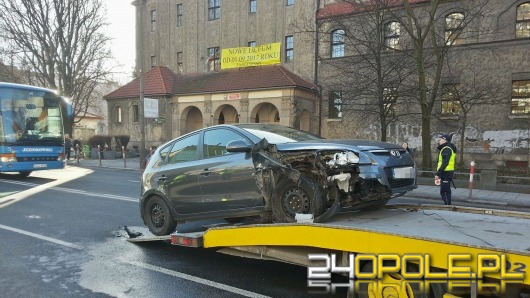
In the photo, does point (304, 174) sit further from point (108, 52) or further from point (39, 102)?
point (108, 52)

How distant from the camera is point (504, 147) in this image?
2062 centimetres

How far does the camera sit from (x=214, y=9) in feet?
101

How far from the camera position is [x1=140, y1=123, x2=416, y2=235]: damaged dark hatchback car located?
446 cm

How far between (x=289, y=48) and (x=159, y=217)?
22713 mm

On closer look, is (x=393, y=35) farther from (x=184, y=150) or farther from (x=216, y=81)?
(x=184, y=150)

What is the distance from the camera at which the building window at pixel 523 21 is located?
66.0 feet

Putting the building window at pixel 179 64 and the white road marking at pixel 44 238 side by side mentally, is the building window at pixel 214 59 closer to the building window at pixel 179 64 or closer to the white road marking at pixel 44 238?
the building window at pixel 179 64

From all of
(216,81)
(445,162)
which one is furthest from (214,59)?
(445,162)

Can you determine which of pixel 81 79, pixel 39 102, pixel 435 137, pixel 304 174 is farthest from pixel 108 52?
pixel 304 174

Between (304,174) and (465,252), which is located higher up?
(304,174)

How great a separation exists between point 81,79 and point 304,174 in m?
34.7

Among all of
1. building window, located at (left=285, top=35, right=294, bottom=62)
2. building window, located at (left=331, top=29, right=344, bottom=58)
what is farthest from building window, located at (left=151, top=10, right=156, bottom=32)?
building window, located at (left=331, top=29, right=344, bottom=58)

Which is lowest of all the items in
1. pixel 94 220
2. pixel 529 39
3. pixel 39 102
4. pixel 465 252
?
pixel 94 220

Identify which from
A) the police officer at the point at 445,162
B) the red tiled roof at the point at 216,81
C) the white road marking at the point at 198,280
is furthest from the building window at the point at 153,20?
the white road marking at the point at 198,280
